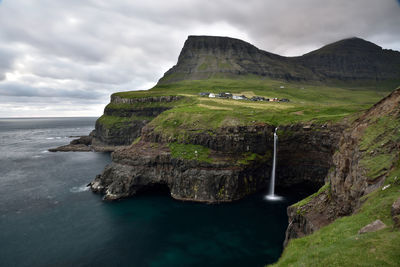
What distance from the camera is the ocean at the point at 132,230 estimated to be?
3966 centimetres

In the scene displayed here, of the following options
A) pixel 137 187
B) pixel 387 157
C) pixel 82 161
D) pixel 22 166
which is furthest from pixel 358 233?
pixel 22 166

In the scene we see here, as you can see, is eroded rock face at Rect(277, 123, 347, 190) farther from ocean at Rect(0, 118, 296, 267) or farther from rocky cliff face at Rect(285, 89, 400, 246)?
rocky cliff face at Rect(285, 89, 400, 246)

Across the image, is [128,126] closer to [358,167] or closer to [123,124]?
[123,124]

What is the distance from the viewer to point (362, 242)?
1430 centimetres

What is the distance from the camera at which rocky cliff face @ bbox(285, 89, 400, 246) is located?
23.1 meters

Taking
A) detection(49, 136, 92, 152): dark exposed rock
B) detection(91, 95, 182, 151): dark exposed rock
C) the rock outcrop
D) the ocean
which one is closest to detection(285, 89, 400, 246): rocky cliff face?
the ocean

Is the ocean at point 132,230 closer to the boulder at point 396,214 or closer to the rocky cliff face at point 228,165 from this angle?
the rocky cliff face at point 228,165

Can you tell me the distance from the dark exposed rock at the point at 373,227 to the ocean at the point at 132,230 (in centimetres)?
2562

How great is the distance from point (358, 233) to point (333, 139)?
182ft

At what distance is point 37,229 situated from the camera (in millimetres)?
49875

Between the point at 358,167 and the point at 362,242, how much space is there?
44.6 ft

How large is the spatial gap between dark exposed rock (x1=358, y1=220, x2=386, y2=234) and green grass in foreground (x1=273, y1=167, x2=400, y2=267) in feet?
1.23

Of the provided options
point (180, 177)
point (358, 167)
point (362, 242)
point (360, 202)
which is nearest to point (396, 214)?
point (362, 242)

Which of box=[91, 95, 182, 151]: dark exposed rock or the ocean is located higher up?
box=[91, 95, 182, 151]: dark exposed rock
